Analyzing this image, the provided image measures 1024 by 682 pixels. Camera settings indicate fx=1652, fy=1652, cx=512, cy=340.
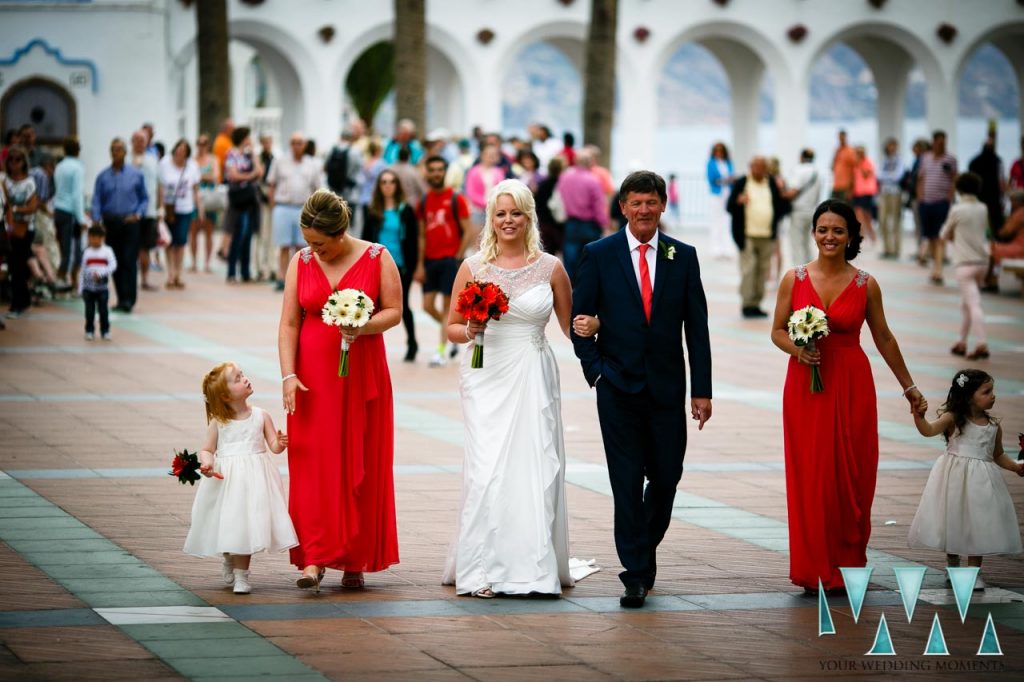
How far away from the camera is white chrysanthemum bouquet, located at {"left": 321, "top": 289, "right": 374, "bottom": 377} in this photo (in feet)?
24.0

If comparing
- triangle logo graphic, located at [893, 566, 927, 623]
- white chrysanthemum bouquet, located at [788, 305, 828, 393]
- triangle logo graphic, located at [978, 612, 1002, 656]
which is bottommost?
triangle logo graphic, located at [978, 612, 1002, 656]

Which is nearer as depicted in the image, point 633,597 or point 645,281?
point 633,597

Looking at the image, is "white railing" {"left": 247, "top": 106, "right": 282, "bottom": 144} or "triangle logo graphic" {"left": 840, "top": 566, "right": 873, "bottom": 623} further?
"white railing" {"left": 247, "top": 106, "right": 282, "bottom": 144}

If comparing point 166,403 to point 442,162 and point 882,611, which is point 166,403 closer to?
point 442,162

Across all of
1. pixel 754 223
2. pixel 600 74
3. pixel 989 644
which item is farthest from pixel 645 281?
pixel 600 74

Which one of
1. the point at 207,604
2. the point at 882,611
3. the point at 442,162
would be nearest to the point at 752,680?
the point at 882,611

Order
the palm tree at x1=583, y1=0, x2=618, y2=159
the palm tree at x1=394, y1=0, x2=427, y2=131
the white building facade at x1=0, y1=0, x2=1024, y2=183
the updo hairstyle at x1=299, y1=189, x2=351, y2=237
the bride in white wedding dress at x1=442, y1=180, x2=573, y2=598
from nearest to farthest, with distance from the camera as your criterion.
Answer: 1. the bride in white wedding dress at x1=442, y1=180, x2=573, y2=598
2. the updo hairstyle at x1=299, y1=189, x2=351, y2=237
3. the palm tree at x1=394, y1=0, x2=427, y2=131
4. the palm tree at x1=583, y1=0, x2=618, y2=159
5. the white building facade at x1=0, y1=0, x2=1024, y2=183

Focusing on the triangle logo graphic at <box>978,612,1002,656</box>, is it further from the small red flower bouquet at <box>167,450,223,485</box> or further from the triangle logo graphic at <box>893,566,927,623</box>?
the small red flower bouquet at <box>167,450,223,485</box>

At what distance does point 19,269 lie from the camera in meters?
18.4

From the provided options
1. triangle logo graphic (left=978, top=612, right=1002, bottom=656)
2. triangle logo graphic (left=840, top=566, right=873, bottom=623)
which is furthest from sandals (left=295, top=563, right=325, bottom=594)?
triangle logo graphic (left=978, top=612, right=1002, bottom=656)

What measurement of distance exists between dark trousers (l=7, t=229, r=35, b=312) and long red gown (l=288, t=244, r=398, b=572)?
11.3 metres

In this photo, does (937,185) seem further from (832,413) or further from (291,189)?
(832,413)

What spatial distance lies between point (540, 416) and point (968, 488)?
6.52 ft

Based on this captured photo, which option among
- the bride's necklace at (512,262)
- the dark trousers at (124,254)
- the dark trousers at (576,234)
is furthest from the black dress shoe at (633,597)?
the dark trousers at (576,234)
